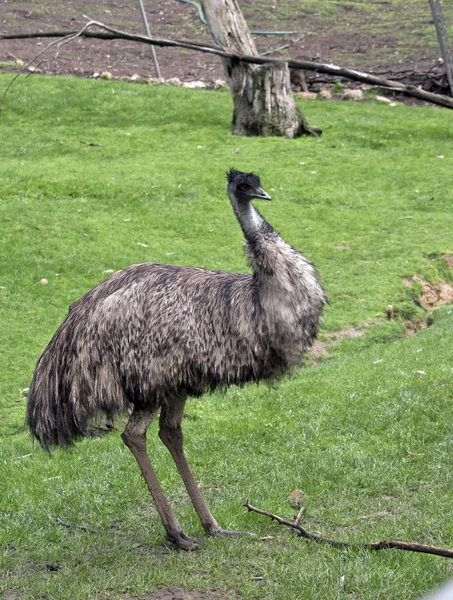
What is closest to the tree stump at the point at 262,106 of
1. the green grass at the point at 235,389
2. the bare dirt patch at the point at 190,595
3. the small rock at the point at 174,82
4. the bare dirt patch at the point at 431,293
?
the green grass at the point at 235,389

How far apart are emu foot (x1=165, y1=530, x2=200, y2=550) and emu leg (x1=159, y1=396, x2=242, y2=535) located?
158 millimetres

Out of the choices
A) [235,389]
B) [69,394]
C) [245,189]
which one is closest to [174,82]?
[235,389]

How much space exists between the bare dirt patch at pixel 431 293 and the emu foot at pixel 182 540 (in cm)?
675

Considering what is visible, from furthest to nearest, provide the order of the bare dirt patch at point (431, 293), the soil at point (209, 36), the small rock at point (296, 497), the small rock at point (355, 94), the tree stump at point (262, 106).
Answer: the soil at point (209, 36) < the small rock at point (355, 94) < the tree stump at point (262, 106) < the bare dirt patch at point (431, 293) < the small rock at point (296, 497)

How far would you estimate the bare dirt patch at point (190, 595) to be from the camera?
4.57m

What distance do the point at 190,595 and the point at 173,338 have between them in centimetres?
133

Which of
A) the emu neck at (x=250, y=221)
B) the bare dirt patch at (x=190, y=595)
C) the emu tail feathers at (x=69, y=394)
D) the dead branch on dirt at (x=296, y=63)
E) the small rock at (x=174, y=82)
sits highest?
the dead branch on dirt at (x=296, y=63)

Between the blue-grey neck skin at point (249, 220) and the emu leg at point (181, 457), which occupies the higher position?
the blue-grey neck skin at point (249, 220)

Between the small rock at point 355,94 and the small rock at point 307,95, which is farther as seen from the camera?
the small rock at point 355,94

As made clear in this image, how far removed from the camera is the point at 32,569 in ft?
16.9

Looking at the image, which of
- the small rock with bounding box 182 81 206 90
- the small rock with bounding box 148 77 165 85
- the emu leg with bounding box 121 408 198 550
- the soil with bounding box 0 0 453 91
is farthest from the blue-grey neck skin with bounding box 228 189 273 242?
the small rock with bounding box 182 81 206 90

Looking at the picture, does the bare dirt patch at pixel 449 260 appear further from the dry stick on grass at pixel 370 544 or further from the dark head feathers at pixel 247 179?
the dry stick on grass at pixel 370 544

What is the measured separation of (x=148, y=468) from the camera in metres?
5.36

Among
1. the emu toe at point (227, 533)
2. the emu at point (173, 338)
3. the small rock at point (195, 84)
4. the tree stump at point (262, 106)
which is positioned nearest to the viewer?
the emu at point (173, 338)
